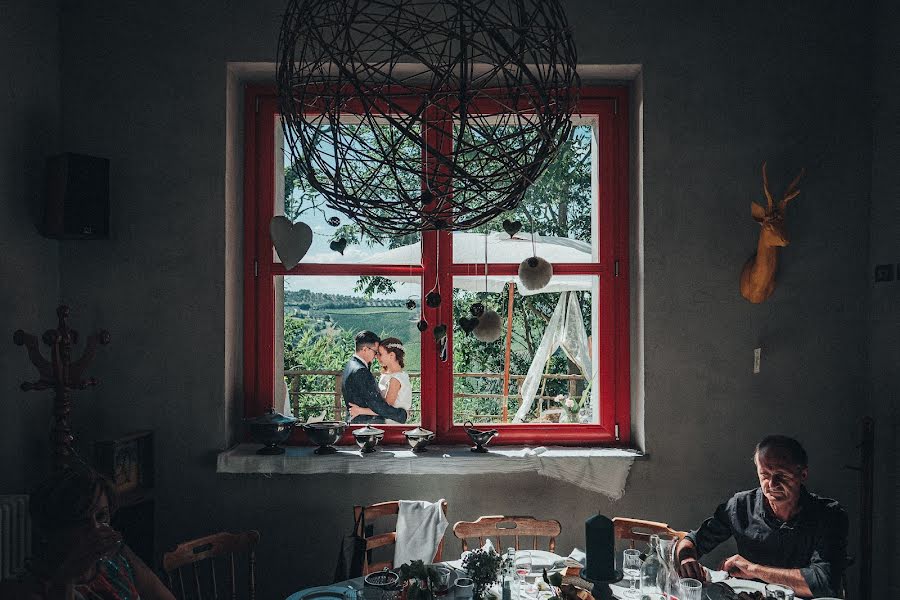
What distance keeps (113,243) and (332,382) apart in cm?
126

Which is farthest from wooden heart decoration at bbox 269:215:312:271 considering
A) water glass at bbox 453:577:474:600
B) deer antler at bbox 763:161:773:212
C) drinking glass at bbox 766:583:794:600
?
drinking glass at bbox 766:583:794:600

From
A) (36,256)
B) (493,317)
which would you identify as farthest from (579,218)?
(36,256)

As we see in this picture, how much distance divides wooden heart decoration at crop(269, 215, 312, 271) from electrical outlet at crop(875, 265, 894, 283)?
2.61m

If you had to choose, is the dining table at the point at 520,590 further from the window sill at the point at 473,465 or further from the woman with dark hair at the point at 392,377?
the woman with dark hair at the point at 392,377

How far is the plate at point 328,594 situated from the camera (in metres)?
2.35

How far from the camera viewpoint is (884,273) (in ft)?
10.5

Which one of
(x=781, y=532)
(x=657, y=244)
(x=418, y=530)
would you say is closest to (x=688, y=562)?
(x=781, y=532)

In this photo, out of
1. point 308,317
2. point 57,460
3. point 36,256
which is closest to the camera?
point 57,460

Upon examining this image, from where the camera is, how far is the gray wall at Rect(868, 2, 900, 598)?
10.3ft

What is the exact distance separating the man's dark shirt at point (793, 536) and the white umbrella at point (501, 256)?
121 cm

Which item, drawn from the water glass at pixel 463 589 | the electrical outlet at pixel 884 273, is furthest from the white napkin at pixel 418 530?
the electrical outlet at pixel 884 273

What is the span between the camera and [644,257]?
3.38 m

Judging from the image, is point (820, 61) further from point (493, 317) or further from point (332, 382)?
point (332, 382)

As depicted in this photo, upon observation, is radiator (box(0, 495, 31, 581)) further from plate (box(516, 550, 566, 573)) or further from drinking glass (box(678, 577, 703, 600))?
drinking glass (box(678, 577, 703, 600))
